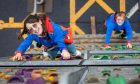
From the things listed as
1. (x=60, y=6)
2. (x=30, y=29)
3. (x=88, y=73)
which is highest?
(x=60, y=6)

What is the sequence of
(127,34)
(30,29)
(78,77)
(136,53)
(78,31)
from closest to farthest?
(78,77), (30,29), (136,53), (127,34), (78,31)

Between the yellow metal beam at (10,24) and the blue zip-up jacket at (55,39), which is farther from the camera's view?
the yellow metal beam at (10,24)

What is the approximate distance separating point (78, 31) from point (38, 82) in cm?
916

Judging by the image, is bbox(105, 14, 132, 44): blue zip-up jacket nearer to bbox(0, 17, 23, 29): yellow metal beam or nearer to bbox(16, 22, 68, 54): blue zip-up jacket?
bbox(16, 22, 68, 54): blue zip-up jacket

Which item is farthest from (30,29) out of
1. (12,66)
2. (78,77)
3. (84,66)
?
(78,77)

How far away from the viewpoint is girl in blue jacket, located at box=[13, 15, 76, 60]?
614cm

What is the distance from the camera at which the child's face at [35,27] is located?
6.10 meters

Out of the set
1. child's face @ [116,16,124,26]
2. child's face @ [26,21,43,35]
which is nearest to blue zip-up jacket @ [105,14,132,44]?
child's face @ [116,16,124,26]

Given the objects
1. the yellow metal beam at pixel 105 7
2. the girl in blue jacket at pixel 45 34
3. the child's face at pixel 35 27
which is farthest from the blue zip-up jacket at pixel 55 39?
the yellow metal beam at pixel 105 7

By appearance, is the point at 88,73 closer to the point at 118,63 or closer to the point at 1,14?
the point at 118,63

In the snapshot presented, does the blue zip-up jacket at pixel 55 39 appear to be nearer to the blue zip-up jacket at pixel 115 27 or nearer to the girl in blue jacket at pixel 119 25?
the girl in blue jacket at pixel 119 25

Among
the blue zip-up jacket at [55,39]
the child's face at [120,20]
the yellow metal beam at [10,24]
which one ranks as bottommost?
the blue zip-up jacket at [55,39]

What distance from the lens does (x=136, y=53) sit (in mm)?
7176

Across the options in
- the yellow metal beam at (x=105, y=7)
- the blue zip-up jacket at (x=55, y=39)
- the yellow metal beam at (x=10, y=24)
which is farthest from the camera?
the yellow metal beam at (x=10, y=24)
